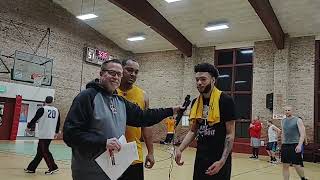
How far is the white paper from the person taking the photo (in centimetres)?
212

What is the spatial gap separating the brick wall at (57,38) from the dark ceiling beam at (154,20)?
190 inches

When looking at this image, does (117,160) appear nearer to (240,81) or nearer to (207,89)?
(207,89)

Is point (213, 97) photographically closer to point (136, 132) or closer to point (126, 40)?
point (136, 132)

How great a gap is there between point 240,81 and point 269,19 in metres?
4.71

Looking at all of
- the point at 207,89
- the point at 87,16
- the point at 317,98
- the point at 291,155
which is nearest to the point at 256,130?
the point at 317,98

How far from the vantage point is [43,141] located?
22.3 ft

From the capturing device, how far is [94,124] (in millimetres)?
2160

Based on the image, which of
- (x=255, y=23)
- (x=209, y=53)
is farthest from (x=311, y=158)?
(x=209, y=53)

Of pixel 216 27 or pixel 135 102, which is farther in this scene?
pixel 216 27

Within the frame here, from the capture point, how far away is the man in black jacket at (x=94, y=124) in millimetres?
2076

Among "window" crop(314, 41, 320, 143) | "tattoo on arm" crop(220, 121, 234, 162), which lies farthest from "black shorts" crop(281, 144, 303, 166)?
"window" crop(314, 41, 320, 143)

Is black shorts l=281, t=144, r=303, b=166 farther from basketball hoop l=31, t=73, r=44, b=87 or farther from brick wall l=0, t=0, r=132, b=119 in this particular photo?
brick wall l=0, t=0, r=132, b=119

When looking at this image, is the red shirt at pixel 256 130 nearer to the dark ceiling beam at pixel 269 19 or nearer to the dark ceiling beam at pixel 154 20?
the dark ceiling beam at pixel 269 19

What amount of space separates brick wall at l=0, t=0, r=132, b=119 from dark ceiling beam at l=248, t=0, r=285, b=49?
10.2 metres
